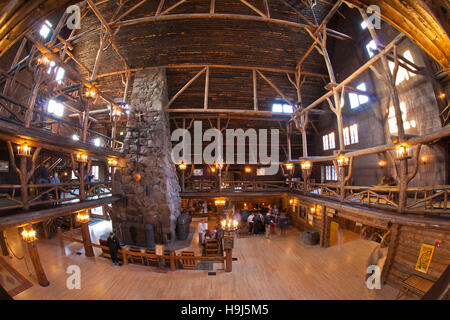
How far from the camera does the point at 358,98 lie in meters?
13.1

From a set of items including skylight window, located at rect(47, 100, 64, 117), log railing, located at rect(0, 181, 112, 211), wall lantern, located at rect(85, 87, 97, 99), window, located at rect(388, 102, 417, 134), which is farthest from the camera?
skylight window, located at rect(47, 100, 64, 117)

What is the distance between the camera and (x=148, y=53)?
41.8ft

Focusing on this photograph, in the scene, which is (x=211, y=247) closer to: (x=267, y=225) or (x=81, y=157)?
(x=267, y=225)

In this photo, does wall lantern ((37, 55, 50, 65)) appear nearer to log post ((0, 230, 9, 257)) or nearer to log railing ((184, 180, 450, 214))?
log post ((0, 230, 9, 257))

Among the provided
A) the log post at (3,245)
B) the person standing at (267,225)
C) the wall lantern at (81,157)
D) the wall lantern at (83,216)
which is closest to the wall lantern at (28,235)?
the wall lantern at (83,216)

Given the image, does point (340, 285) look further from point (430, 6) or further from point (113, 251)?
point (113, 251)

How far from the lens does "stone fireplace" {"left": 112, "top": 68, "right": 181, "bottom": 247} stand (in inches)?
440

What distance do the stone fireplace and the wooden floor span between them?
2.53m

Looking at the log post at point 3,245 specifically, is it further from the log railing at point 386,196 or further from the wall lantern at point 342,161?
the wall lantern at point 342,161

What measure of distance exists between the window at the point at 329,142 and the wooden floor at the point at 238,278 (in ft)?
29.3

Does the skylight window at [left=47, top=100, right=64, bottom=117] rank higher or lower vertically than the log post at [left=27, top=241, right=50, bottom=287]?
higher

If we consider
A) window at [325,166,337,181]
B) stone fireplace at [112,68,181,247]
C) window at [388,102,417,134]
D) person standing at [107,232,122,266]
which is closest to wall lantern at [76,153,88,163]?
stone fireplace at [112,68,181,247]

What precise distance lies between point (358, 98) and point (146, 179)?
55.3 feet

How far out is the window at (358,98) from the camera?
1248 cm
